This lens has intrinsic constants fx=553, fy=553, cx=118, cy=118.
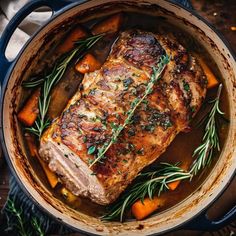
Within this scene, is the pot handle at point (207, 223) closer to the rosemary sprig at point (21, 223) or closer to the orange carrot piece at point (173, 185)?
the orange carrot piece at point (173, 185)

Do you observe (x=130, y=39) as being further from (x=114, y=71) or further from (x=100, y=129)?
(x=100, y=129)

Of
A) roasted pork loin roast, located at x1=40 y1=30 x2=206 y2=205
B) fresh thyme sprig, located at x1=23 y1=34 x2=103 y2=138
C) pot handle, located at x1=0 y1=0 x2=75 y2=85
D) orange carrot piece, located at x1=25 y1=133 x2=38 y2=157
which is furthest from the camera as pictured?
orange carrot piece, located at x1=25 y1=133 x2=38 y2=157

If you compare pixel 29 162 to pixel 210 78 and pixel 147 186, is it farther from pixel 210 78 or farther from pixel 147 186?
pixel 210 78

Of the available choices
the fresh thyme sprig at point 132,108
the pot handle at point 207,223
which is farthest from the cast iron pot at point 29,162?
the fresh thyme sprig at point 132,108

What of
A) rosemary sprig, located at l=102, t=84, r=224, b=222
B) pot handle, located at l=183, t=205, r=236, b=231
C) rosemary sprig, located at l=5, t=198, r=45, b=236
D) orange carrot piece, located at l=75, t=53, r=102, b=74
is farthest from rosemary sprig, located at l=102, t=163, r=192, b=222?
orange carrot piece, located at l=75, t=53, r=102, b=74

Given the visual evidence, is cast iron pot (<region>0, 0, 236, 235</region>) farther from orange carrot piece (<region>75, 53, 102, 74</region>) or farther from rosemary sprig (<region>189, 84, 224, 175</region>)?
orange carrot piece (<region>75, 53, 102, 74</region>)

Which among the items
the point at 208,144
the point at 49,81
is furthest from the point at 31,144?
the point at 208,144

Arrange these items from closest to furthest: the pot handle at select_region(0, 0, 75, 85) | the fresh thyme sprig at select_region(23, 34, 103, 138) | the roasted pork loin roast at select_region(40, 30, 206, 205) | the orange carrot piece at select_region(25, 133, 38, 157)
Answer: the pot handle at select_region(0, 0, 75, 85)
the roasted pork loin roast at select_region(40, 30, 206, 205)
the fresh thyme sprig at select_region(23, 34, 103, 138)
the orange carrot piece at select_region(25, 133, 38, 157)
